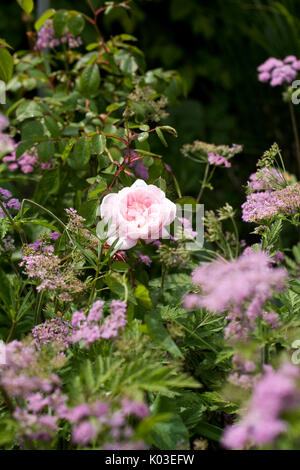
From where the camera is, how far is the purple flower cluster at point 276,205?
83 cm

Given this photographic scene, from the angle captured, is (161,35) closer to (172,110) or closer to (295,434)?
(172,110)

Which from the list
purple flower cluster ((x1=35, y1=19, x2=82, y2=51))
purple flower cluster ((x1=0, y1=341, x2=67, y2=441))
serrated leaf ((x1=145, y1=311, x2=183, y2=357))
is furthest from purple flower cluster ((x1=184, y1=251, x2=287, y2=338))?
purple flower cluster ((x1=35, y1=19, x2=82, y2=51))

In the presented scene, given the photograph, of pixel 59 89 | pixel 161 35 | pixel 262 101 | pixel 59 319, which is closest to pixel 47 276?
pixel 59 319

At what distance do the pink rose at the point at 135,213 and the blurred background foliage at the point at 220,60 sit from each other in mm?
1109

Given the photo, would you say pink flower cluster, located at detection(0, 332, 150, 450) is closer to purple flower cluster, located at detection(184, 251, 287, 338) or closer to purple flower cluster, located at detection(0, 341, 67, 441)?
purple flower cluster, located at detection(0, 341, 67, 441)

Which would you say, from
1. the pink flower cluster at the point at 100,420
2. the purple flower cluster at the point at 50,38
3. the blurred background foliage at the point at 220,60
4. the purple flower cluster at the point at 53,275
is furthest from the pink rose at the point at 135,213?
the blurred background foliage at the point at 220,60

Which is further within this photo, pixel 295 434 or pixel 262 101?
pixel 262 101

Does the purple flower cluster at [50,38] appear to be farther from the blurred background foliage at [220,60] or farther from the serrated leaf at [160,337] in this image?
the serrated leaf at [160,337]

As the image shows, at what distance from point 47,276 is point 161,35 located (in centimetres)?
248

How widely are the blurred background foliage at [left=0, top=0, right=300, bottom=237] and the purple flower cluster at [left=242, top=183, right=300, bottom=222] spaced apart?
3.65ft

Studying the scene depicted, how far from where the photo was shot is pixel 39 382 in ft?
1.93

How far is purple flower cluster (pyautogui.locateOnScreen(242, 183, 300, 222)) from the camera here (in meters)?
0.83

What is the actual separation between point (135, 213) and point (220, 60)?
237 cm

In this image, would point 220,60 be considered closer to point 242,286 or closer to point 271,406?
point 242,286
